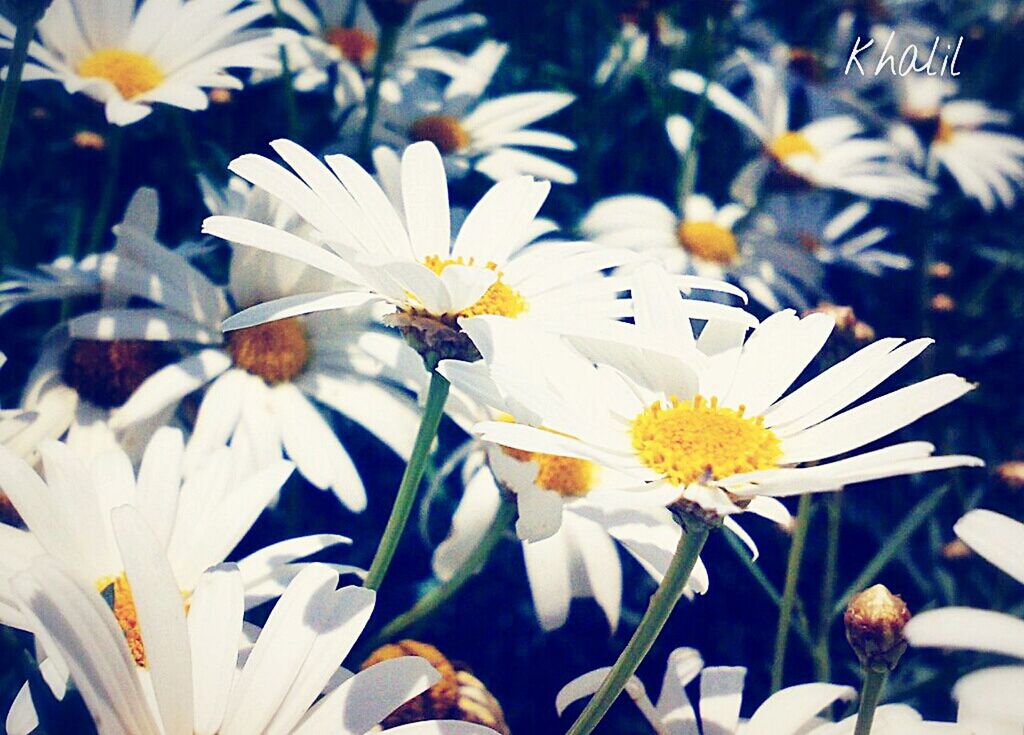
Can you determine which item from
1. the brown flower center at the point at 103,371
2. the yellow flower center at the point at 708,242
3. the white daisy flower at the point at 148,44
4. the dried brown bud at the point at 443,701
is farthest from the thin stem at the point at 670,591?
the yellow flower center at the point at 708,242

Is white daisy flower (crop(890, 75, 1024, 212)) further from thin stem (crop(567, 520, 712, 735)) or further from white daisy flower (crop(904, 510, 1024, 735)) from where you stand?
thin stem (crop(567, 520, 712, 735))

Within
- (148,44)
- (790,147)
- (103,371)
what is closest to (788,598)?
(103,371)

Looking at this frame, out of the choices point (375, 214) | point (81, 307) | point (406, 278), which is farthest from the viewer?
point (81, 307)

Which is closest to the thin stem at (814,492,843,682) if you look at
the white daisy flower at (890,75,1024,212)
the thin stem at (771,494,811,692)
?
the thin stem at (771,494,811,692)

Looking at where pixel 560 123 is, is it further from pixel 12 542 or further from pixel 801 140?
pixel 12 542

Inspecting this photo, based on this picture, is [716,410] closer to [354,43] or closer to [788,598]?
[788,598]

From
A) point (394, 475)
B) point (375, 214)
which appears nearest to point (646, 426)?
point (375, 214)
